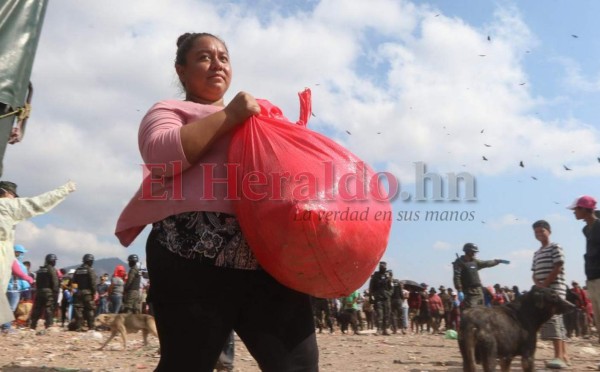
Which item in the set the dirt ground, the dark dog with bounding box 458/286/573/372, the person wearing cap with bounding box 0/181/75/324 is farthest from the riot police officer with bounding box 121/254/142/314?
the dark dog with bounding box 458/286/573/372

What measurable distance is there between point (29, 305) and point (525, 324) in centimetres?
1137

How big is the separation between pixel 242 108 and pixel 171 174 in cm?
27

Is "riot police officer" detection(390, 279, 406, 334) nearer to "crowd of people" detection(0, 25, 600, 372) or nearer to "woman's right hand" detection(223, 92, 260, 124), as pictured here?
"crowd of people" detection(0, 25, 600, 372)

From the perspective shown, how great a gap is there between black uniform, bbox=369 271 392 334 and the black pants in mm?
11908

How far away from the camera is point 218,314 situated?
1.58 metres

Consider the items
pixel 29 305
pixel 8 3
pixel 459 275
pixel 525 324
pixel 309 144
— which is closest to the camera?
pixel 309 144

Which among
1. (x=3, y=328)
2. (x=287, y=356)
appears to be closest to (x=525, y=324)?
(x=287, y=356)

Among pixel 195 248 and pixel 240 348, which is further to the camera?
pixel 240 348

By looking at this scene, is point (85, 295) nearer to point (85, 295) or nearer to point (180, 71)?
point (85, 295)

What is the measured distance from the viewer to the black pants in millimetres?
1569

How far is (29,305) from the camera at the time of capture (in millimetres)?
12852

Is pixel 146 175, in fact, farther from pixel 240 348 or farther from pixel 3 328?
pixel 3 328

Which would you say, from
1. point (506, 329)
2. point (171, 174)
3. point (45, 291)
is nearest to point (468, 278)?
point (506, 329)

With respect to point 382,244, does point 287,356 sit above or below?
below
